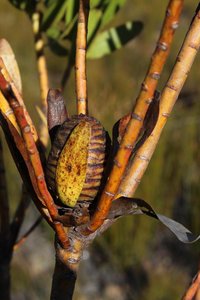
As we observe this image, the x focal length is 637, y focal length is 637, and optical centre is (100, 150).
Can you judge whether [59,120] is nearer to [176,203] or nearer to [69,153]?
[69,153]

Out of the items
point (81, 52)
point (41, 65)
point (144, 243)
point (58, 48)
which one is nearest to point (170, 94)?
point (81, 52)

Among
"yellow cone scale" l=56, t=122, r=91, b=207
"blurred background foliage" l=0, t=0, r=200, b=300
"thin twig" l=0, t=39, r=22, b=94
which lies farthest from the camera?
"blurred background foliage" l=0, t=0, r=200, b=300

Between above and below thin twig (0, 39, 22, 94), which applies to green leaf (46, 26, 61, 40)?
below

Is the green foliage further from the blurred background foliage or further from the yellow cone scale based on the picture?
the blurred background foliage

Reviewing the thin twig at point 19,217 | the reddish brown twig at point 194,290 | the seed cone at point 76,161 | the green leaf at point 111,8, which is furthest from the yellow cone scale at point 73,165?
the green leaf at point 111,8

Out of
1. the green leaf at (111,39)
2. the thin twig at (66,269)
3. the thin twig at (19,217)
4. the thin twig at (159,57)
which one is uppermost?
the thin twig at (159,57)

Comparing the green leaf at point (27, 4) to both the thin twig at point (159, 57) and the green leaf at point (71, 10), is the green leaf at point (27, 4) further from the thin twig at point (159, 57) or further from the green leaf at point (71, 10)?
the thin twig at point (159, 57)

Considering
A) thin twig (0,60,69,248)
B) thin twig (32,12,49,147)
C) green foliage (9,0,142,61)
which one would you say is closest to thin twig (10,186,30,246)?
thin twig (32,12,49,147)

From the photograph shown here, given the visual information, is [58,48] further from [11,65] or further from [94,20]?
[11,65]
